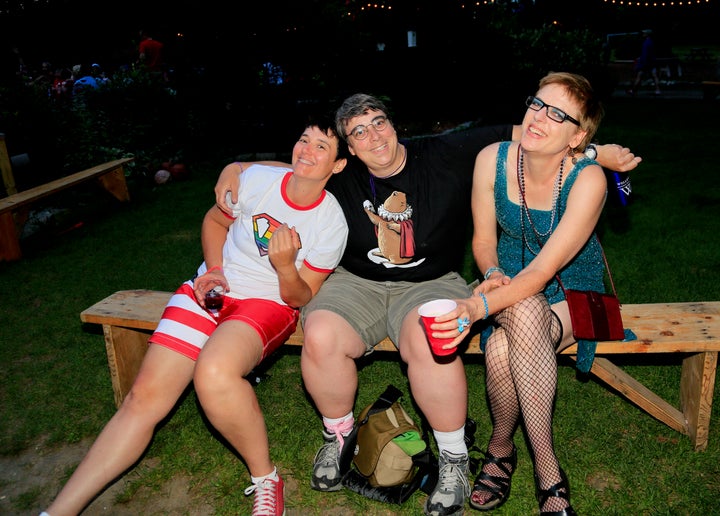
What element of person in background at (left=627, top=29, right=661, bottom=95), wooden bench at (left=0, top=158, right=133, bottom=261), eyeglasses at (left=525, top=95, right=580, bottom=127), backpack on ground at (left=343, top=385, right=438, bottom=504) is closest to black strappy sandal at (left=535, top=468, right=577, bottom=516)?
backpack on ground at (left=343, top=385, right=438, bottom=504)

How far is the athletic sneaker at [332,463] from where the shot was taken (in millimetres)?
2822

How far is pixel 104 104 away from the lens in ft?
33.0

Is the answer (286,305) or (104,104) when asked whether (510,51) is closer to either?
(104,104)

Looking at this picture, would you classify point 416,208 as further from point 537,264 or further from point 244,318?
point 244,318

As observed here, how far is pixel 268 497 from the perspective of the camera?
2643 mm

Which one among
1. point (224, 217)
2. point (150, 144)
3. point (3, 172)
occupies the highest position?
point (224, 217)

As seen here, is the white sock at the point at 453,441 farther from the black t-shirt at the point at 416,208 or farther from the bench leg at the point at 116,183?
the bench leg at the point at 116,183

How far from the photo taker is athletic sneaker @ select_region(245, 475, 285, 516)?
261 cm

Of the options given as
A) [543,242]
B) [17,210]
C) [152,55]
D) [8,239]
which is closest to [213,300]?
[543,242]

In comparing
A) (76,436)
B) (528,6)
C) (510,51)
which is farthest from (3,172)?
(528,6)

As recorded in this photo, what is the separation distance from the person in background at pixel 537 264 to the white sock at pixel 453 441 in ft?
0.62

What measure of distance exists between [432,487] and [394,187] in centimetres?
150

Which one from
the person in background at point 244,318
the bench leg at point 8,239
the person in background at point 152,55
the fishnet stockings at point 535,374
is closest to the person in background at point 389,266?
the person in background at point 244,318

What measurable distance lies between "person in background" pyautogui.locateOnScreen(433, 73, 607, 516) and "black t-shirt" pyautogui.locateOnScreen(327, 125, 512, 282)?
134 mm
